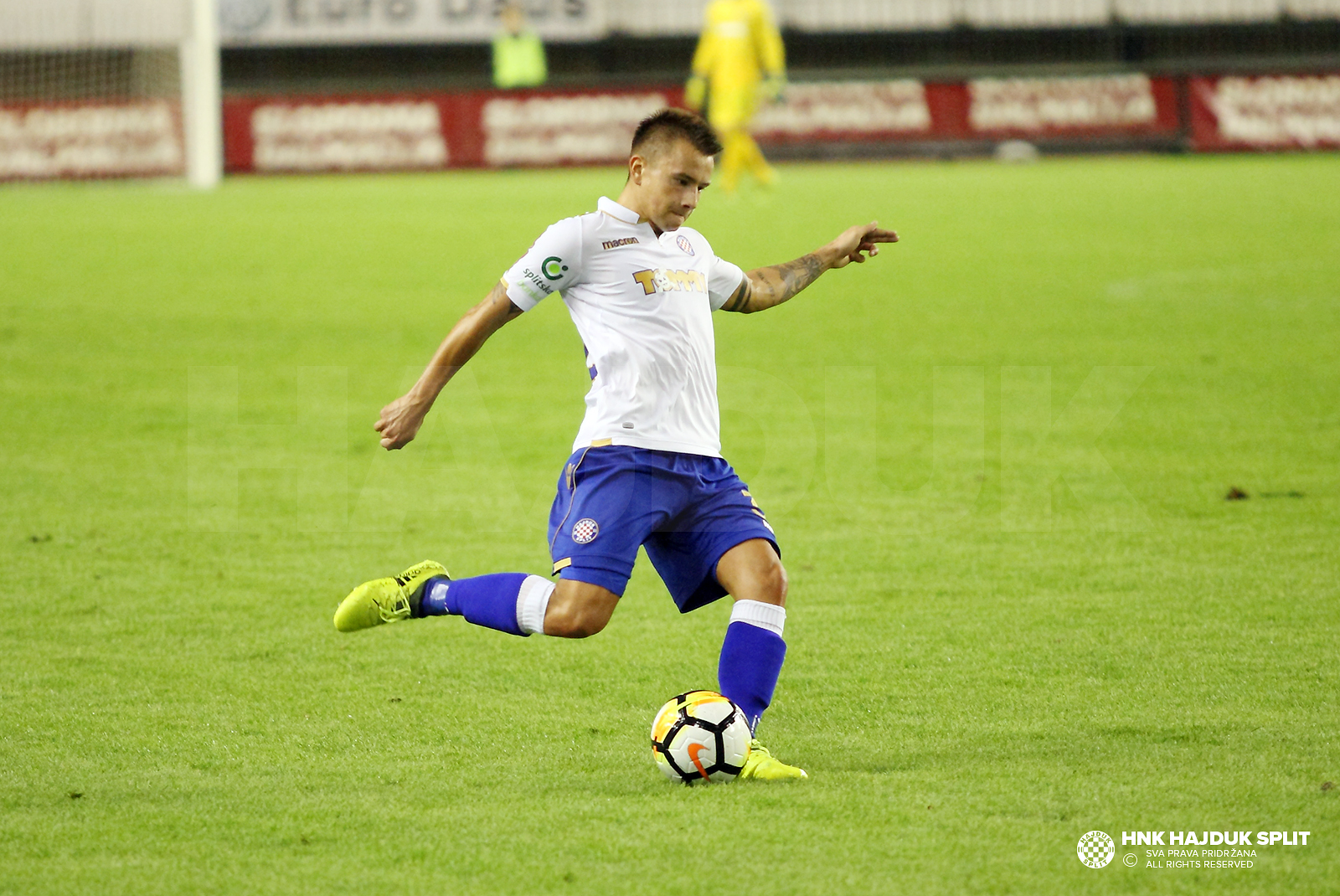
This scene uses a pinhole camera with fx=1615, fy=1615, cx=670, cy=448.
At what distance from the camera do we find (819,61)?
101 ft

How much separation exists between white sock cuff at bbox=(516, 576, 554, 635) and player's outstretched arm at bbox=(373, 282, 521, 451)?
1.68ft

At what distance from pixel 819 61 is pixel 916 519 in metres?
25.0

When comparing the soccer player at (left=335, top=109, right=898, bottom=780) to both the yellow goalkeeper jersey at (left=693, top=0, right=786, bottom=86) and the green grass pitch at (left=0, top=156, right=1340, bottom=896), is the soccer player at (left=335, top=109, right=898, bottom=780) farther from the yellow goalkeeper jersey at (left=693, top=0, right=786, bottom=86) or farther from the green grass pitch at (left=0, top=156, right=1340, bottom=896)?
the yellow goalkeeper jersey at (left=693, top=0, right=786, bottom=86)

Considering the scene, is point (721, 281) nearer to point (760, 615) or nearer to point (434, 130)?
point (760, 615)

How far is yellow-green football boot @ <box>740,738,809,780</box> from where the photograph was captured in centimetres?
394

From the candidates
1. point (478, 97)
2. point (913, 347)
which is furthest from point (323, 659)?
point (478, 97)

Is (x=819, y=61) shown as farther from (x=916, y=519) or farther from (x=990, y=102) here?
(x=916, y=519)

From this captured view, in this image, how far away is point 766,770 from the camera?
Result: 3.95 metres

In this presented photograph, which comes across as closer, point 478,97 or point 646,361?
point 646,361

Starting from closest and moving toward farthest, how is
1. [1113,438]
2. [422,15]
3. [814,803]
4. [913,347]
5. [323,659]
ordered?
[814,803] < [323,659] < [1113,438] < [913,347] < [422,15]

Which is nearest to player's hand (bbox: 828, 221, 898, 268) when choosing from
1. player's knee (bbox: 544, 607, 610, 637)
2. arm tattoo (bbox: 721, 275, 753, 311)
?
arm tattoo (bbox: 721, 275, 753, 311)

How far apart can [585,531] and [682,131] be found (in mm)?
1081

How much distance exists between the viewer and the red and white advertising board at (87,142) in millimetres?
24625

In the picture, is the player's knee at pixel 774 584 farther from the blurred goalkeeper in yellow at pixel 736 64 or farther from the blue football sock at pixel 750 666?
the blurred goalkeeper in yellow at pixel 736 64
